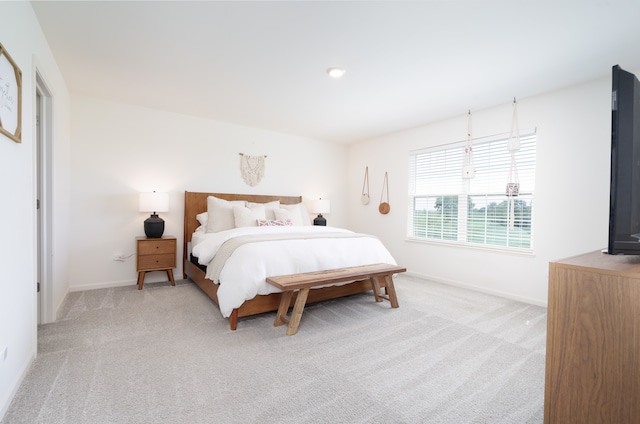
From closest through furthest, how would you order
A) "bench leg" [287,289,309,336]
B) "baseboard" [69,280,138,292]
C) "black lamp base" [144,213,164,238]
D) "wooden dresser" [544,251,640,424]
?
"wooden dresser" [544,251,640,424]
"bench leg" [287,289,309,336]
"baseboard" [69,280,138,292]
"black lamp base" [144,213,164,238]

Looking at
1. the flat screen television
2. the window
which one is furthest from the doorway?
the window

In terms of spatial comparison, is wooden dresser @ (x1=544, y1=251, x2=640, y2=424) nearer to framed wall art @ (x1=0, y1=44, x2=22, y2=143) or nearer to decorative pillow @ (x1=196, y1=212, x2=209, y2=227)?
framed wall art @ (x1=0, y1=44, x2=22, y2=143)

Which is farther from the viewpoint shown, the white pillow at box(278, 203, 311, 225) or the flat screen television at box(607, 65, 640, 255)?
the white pillow at box(278, 203, 311, 225)

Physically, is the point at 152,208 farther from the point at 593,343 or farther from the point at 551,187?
the point at 551,187

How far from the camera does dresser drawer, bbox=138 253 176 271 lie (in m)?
3.58

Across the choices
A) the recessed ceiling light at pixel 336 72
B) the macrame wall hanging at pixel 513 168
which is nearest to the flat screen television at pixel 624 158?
the recessed ceiling light at pixel 336 72

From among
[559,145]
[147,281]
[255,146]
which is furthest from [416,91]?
[147,281]

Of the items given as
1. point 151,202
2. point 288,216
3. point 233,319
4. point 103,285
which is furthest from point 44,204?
point 288,216

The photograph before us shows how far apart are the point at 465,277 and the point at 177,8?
4110 mm

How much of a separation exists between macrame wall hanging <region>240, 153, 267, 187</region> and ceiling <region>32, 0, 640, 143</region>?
114 centimetres

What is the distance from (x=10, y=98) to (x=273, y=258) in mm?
1915

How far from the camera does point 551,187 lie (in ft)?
10.4

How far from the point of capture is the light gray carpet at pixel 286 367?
150cm

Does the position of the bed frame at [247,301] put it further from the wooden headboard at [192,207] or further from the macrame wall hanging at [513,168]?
the macrame wall hanging at [513,168]
